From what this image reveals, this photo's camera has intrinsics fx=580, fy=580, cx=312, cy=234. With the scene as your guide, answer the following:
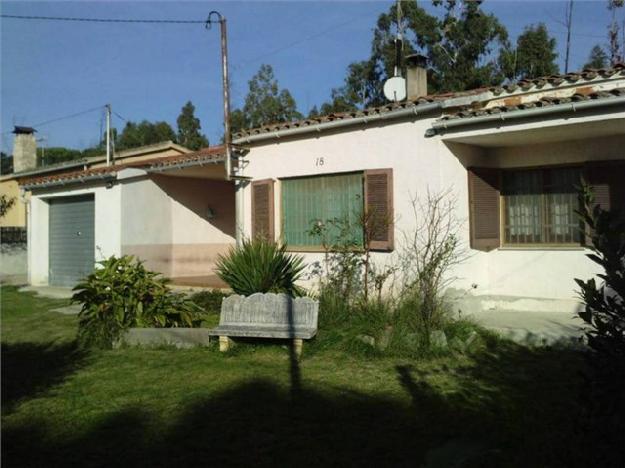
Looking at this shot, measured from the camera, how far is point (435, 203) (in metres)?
8.55

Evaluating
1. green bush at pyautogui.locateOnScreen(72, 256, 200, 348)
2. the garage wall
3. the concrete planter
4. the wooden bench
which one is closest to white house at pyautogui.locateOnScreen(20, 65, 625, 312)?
the wooden bench

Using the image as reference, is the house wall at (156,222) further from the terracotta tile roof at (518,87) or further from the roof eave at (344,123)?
the terracotta tile roof at (518,87)

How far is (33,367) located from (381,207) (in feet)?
17.5

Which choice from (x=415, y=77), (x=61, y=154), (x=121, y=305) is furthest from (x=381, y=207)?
(x=61, y=154)

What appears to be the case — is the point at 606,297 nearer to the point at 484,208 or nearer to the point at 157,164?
the point at 484,208

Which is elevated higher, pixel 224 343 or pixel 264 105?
pixel 264 105

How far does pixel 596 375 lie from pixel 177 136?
51.7m

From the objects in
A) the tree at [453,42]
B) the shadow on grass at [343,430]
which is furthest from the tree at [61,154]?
the shadow on grass at [343,430]

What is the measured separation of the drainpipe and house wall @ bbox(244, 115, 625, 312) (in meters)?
0.30

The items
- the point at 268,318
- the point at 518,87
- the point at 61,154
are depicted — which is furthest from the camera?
the point at 61,154

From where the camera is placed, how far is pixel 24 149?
25.8 metres

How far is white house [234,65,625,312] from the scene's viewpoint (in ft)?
26.9

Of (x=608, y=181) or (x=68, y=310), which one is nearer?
(x=608, y=181)

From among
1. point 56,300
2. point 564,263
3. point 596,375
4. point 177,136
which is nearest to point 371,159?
point 564,263
